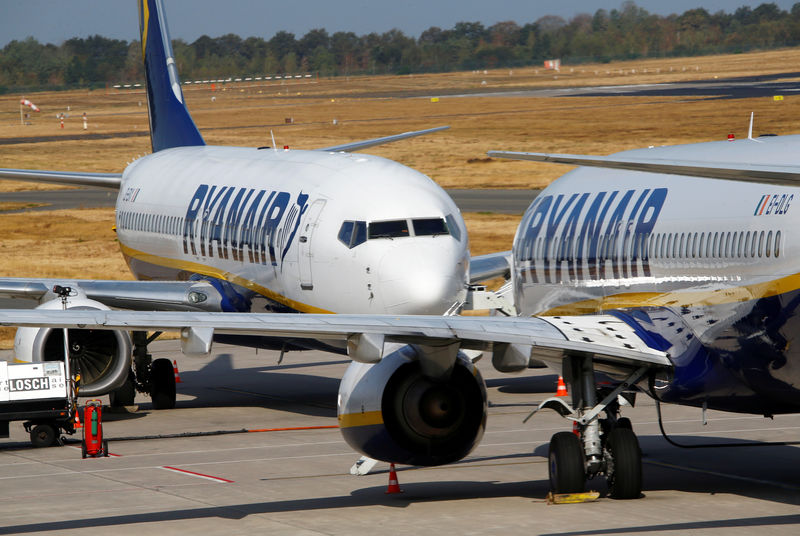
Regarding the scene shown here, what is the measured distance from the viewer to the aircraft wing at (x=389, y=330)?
13.7 metres

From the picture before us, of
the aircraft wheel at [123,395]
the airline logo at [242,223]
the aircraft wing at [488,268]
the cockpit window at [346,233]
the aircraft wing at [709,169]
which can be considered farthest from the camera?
the aircraft wing at [488,268]

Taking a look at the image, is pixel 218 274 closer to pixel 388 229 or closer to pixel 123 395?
pixel 123 395

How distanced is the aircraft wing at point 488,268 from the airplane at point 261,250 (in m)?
3.99

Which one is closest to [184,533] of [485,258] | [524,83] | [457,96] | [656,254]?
[656,254]

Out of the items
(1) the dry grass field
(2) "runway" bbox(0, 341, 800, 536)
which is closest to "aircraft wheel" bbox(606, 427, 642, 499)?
(2) "runway" bbox(0, 341, 800, 536)

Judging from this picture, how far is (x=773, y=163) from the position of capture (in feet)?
50.4

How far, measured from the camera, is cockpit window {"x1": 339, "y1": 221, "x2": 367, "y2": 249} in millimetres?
23719

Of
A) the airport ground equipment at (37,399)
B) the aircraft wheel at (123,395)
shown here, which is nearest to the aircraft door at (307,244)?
the aircraft wheel at (123,395)

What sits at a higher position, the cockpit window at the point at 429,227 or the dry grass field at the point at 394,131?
the cockpit window at the point at 429,227

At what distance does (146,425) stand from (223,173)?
743 cm

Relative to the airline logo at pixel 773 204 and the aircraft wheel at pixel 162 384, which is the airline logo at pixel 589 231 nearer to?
the airline logo at pixel 773 204

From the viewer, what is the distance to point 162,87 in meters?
37.4

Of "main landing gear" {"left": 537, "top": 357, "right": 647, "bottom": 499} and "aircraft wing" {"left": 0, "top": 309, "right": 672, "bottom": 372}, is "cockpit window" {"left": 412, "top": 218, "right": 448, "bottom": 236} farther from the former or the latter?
"main landing gear" {"left": 537, "top": 357, "right": 647, "bottom": 499}

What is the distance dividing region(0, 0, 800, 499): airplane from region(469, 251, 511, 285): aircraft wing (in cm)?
1066
